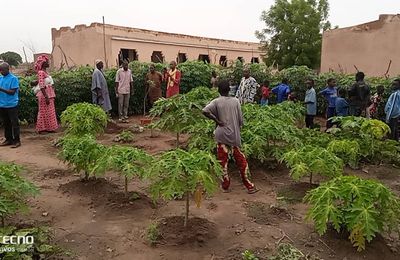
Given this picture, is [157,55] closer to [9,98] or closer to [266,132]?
[9,98]

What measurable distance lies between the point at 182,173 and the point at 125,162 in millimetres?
951

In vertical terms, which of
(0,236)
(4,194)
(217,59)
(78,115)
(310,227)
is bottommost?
(310,227)

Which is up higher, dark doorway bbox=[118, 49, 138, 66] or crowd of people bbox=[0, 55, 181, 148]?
dark doorway bbox=[118, 49, 138, 66]

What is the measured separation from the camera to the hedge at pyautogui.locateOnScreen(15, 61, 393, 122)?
1022cm

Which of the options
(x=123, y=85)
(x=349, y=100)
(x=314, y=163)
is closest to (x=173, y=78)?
(x=123, y=85)

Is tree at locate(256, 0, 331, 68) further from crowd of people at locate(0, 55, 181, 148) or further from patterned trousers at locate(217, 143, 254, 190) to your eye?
patterned trousers at locate(217, 143, 254, 190)

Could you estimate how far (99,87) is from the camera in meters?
10.1

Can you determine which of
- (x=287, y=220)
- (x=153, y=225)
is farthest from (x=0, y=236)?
(x=287, y=220)

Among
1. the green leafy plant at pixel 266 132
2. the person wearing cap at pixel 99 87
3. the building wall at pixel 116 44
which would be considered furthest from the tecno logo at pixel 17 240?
the building wall at pixel 116 44

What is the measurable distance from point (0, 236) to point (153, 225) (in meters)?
1.48

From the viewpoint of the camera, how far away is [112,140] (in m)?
8.54

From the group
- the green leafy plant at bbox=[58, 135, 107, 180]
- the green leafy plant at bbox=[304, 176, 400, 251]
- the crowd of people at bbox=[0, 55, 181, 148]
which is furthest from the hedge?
the green leafy plant at bbox=[304, 176, 400, 251]

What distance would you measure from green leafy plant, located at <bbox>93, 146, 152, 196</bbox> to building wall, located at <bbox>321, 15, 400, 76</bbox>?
1495 cm

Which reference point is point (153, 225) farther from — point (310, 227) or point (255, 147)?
point (255, 147)
